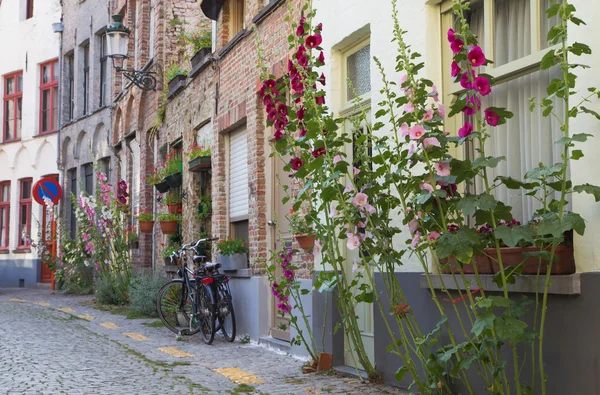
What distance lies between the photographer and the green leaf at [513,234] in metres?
4.19

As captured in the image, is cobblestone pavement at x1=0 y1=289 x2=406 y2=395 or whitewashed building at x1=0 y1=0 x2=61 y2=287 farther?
whitewashed building at x1=0 y1=0 x2=61 y2=287

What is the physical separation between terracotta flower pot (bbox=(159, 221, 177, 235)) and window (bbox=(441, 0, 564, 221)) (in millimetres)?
9217

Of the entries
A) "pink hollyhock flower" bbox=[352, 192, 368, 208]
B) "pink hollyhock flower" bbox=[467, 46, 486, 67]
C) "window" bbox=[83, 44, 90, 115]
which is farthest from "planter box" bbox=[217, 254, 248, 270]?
"window" bbox=[83, 44, 90, 115]

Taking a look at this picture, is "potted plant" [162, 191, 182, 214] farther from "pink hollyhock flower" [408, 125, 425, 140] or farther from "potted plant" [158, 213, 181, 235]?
"pink hollyhock flower" [408, 125, 425, 140]

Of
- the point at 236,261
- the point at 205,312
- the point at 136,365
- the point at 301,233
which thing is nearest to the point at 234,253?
the point at 236,261

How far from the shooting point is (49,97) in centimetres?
2531

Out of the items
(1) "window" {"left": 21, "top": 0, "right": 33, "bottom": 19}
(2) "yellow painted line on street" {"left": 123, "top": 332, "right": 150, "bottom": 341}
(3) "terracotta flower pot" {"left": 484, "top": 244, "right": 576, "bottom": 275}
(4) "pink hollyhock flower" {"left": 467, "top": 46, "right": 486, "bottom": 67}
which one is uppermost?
(1) "window" {"left": 21, "top": 0, "right": 33, "bottom": 19}

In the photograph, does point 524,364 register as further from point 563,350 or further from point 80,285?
point 80,285

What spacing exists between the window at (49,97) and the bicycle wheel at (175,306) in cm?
1510

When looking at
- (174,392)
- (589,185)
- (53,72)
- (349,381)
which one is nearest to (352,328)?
(349,381)

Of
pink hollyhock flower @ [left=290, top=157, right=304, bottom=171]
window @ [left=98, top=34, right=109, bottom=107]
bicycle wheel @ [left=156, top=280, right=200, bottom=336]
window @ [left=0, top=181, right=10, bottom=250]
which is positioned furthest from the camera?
window @ [left=0, top=181, right=10, bottom=250]

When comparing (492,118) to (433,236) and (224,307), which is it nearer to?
(433,236)

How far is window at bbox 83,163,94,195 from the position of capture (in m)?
21.8

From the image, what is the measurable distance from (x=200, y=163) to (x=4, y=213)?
1622cm
